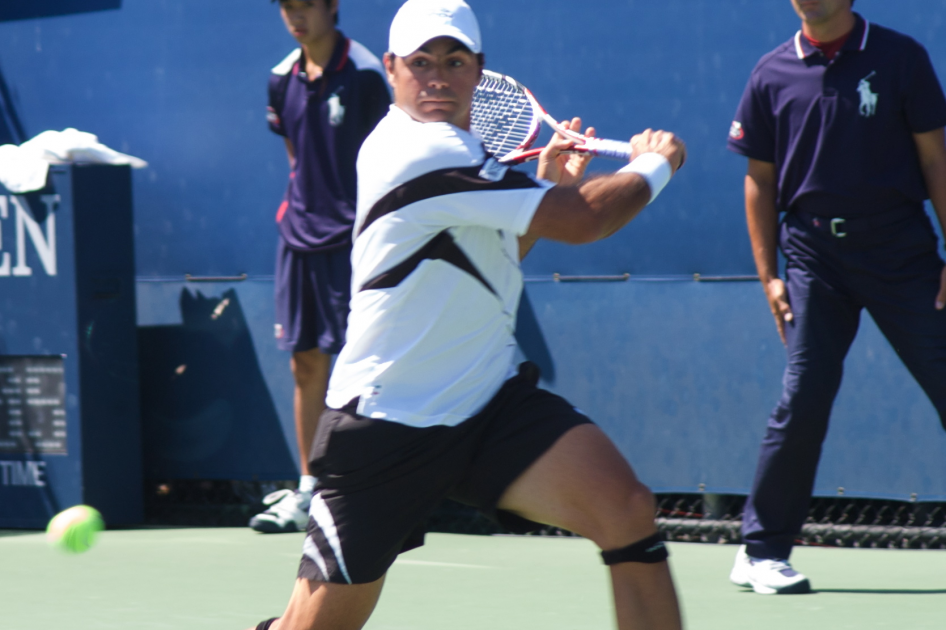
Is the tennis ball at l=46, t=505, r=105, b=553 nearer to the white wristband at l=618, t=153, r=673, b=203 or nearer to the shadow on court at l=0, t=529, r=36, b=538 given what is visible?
the shadow on court at l=0, t=529, r=36, b=538

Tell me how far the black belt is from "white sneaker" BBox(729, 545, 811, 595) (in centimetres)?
104

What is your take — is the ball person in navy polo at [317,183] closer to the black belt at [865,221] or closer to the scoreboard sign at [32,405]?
the scoreboard sign at [32,405]

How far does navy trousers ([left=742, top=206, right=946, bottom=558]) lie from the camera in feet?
13.4

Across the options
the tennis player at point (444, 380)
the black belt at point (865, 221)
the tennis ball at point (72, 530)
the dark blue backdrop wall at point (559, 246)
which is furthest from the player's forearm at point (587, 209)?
the tennis ball at point (72, 530)

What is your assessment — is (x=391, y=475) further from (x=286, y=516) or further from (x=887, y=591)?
(x=286, y=516)

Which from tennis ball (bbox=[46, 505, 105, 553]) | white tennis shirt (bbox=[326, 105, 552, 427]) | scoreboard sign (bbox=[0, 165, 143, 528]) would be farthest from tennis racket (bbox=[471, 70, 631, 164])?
scoreboard sign (bbox=[0, 165, 143, 528])

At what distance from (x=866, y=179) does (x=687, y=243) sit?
3.91 feet

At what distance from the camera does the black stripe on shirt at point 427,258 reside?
2.81 meters

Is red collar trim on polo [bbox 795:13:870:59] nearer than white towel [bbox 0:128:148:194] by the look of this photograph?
Yes

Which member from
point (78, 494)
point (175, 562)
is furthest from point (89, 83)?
point (175, 562)

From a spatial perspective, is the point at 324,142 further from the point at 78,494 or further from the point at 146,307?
the point at 78,494

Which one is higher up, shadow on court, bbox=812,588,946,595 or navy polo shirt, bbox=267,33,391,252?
navy polo shirt, bbox=267,33,391,252

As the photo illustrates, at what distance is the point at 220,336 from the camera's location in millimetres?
5996

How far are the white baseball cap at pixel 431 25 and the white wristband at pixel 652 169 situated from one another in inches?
16.3
